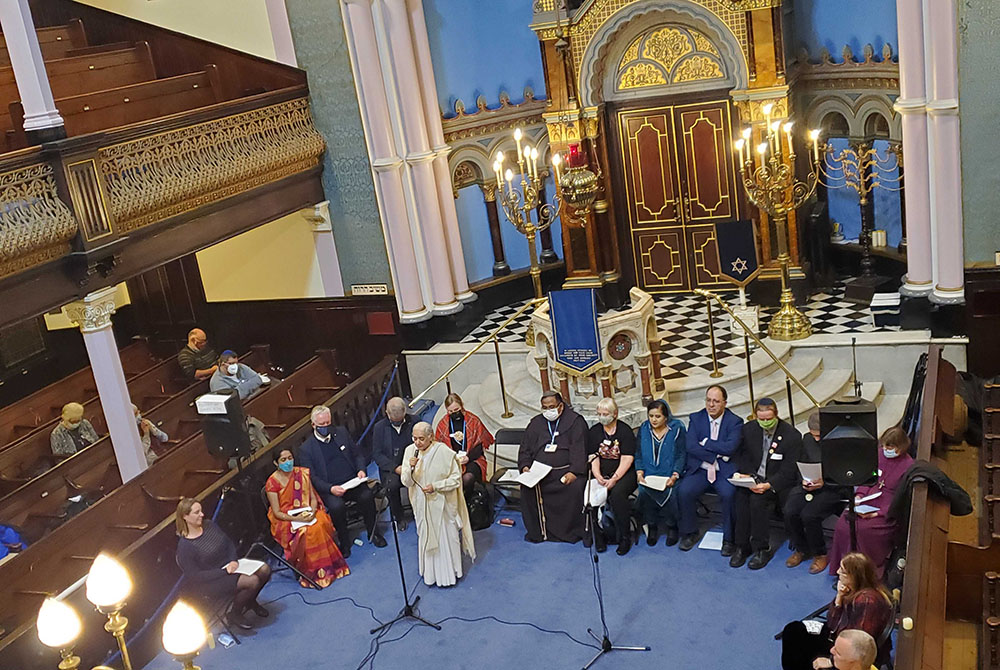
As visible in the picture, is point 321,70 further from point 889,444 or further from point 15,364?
point 889,444

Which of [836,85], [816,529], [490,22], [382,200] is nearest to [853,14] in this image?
[836,85]

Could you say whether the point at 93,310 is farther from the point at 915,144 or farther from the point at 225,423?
the point at 915,144

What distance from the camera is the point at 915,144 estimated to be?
1139 cm

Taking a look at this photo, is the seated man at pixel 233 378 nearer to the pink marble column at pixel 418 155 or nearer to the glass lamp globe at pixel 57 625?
the pink marble column at pixel 418 155

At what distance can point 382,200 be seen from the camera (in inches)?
529

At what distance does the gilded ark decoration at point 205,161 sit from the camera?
10.7 meters

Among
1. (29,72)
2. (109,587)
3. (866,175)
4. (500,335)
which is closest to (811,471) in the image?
(500,335)

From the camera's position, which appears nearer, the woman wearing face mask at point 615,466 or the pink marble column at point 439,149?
the woman wearing face mask at point 615,466

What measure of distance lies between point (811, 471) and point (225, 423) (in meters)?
5.04

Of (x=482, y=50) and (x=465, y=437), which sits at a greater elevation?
(x=482, y=50)

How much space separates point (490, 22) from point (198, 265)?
16.5 ft

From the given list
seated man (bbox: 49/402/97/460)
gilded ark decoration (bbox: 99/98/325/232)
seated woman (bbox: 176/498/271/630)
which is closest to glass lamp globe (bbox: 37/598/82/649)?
seated woman (bbox: 176/498/271/630)

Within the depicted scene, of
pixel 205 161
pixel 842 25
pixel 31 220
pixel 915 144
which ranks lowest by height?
pixel 915 144

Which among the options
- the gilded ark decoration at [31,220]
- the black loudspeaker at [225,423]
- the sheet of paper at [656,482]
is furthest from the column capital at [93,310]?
the sheet of paper at [656,482]
